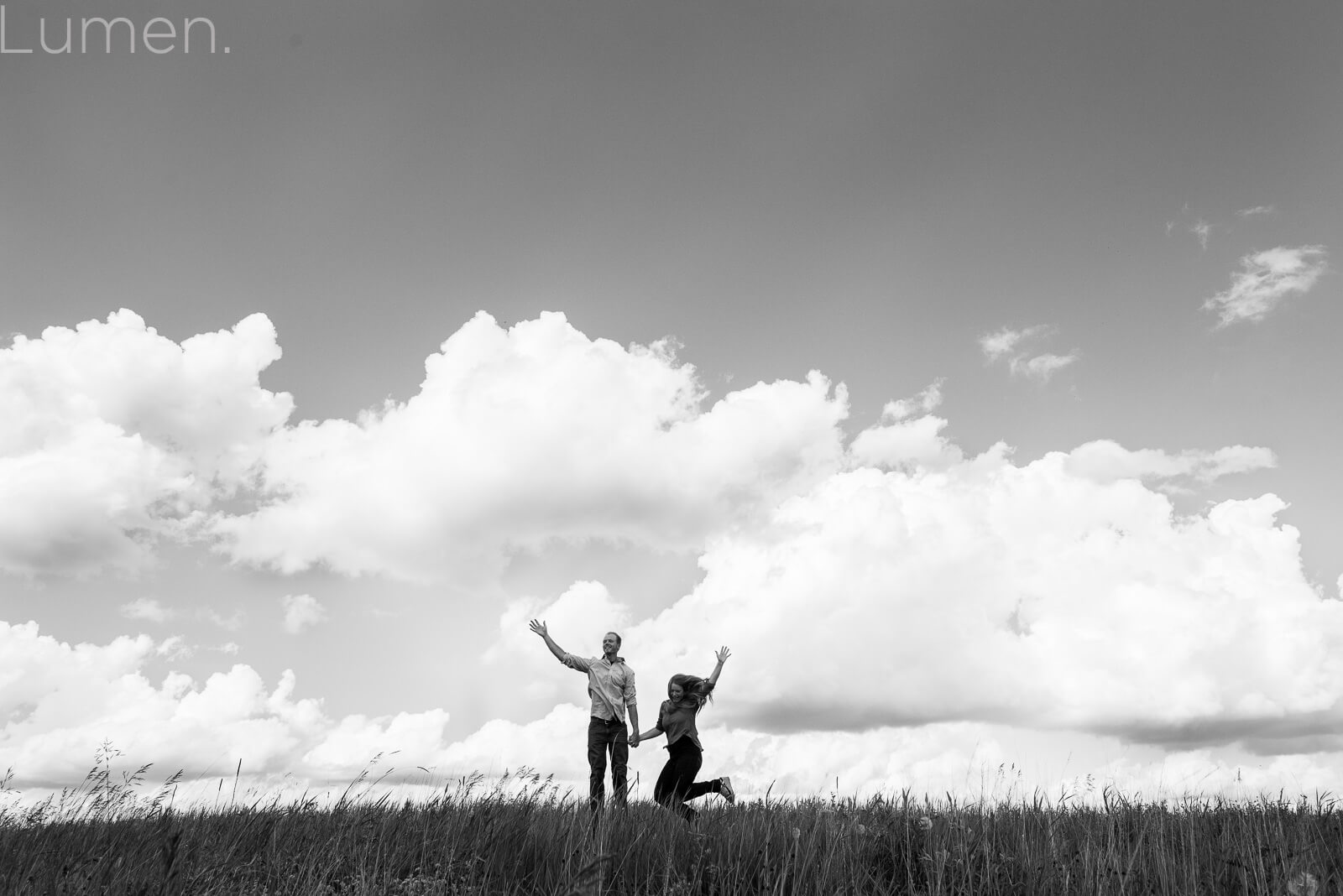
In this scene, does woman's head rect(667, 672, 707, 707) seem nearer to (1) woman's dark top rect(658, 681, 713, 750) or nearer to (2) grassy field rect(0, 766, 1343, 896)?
(1) woman's dark top rect(658, 681, 713, 750)

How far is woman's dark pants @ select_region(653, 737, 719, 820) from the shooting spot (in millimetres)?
9602

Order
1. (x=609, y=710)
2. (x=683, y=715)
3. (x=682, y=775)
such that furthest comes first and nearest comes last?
(x=609, y=710) → (x=683, y=715) → (x=682, y=775)

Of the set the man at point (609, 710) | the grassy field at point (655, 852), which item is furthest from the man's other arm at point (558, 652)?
the grassy field at point (655, 852)

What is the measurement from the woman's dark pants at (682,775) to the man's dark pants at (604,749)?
1658 mm

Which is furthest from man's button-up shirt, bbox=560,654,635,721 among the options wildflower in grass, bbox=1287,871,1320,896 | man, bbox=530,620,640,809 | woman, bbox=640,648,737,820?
wildflower in grass, bbox=1287,871,1320,896

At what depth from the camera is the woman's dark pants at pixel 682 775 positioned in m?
9.60

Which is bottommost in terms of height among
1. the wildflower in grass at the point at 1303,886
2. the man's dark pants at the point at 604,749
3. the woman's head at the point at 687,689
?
the man's dark pants at the point at 604,749

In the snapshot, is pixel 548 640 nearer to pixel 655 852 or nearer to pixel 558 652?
pixel 558 652

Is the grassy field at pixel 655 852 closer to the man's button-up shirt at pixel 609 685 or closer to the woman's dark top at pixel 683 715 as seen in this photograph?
the woman's dark top at pixel 683 715

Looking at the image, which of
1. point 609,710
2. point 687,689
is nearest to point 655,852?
point 687,689

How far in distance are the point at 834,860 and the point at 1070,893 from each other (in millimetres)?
1356

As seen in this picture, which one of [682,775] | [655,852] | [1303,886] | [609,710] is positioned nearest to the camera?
[1303,886]

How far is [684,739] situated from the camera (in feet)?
33.0

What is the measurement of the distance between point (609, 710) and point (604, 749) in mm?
561
